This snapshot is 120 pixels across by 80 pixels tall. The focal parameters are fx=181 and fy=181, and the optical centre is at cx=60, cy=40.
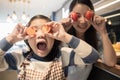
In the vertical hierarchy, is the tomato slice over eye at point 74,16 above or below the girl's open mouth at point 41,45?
above

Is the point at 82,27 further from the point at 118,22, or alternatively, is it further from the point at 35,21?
the point at 118,22

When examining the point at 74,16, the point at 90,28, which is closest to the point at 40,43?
the point at 74,16

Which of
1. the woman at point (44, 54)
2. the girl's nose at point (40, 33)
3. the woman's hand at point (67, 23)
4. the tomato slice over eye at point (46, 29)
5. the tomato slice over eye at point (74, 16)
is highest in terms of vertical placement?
the tomato slice over eye at point (74, 16)

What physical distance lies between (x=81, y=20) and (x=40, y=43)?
241mm

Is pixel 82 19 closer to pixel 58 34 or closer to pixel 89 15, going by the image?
pixel 89 15

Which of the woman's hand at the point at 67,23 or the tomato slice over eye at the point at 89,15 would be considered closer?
the tomato slice over eye at the point at 89,15

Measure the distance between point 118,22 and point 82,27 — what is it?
1005 mm

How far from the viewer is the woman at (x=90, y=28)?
78cm

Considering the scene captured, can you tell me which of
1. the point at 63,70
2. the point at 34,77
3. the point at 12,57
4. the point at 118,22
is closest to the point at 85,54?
the point at 63,70

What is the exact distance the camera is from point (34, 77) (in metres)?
0.78

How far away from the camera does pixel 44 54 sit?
83 cm

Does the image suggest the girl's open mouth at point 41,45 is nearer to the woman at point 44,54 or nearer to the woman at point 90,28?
the woman at point 44,54

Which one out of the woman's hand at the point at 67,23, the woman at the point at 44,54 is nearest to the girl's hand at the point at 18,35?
the woman at the point at 44,54

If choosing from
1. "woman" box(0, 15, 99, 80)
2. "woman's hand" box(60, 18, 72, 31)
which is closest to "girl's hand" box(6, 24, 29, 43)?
"woman" box(0, 15, 99, 80)
